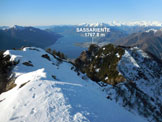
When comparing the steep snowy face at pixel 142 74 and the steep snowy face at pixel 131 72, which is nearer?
the steep snowy face at pixel 142 74

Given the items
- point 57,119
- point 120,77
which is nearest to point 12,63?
point 57,119

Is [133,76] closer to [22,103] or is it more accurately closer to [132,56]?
[132,56]

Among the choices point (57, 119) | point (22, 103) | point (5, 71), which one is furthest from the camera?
point (5, 71)

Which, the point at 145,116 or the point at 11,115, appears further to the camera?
the point at 145,116

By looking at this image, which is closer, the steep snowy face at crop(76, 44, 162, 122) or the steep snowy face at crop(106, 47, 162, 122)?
the steep snowy face at crop(106, 47, 162, 122)

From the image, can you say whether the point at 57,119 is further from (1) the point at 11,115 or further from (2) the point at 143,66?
(2) the point at 143,66

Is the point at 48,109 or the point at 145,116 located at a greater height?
the point at 48,109

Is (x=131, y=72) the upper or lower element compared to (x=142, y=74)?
upper

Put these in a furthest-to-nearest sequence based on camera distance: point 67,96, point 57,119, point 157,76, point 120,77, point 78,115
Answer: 1. point 157,76
2. point 120,77
3. point 67,96
4. point 78,115
5. point 57,119

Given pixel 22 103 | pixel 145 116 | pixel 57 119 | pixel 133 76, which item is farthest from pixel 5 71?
pixel 133 76

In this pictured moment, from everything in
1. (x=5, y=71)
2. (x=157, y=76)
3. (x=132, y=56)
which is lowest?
(x=157, y=76)

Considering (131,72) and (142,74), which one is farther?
(131,72)
